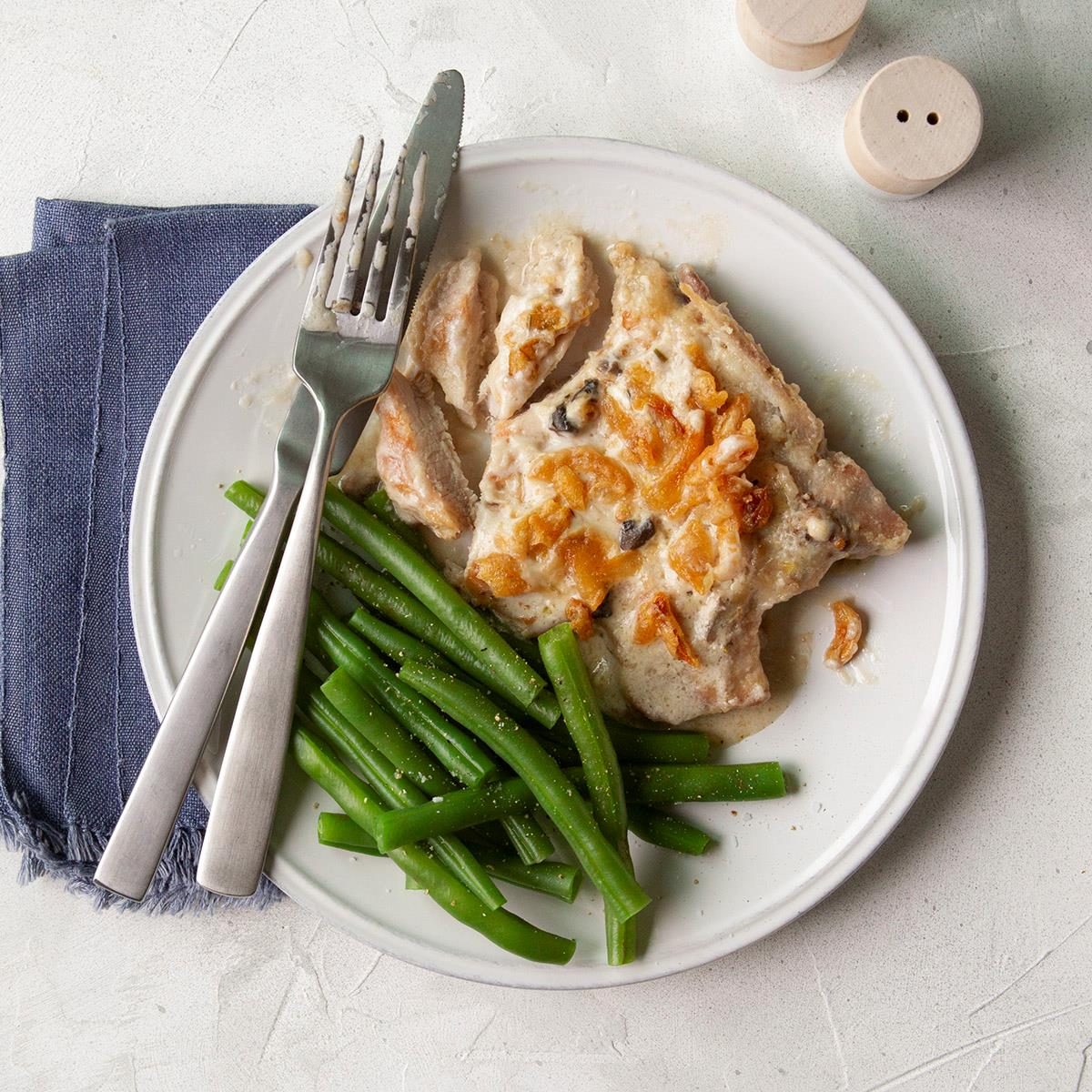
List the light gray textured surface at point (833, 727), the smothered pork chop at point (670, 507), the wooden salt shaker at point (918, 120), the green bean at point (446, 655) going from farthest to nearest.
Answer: the light gray textured surface at point (833, 727) → the wooden salt shaker at point (918, 120) → the green bean at point (446, 655) → the smothered pork chop at point (670, 507)

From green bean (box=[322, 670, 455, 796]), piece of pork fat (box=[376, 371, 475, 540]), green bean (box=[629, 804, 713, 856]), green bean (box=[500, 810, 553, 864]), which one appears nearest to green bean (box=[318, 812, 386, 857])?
green bean (box=[322, 670, 455, 796])

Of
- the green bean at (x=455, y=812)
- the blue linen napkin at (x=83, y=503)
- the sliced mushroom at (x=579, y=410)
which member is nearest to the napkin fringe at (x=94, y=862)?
the blue linen napkin at (x=83, y=503)

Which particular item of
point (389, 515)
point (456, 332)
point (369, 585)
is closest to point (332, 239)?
point (456, 332)

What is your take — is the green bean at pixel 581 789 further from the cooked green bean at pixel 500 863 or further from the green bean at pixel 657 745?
the cooked green bean at pixel 500 863

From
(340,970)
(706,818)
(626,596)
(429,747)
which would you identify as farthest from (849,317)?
(340,970)

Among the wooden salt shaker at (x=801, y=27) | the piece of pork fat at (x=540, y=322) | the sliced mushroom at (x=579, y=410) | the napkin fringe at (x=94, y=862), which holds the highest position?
the wooden salt shaker at (x=801, y=27)

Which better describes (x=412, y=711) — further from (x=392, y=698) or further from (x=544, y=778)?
(x=544, y=778)
